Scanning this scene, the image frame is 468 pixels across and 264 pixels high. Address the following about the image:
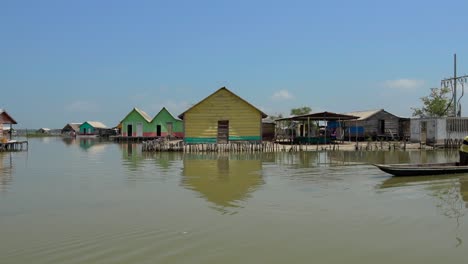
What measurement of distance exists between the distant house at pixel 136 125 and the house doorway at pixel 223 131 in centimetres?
2422

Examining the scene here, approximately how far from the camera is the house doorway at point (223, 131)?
31.7 metres

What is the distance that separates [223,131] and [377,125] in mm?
17713

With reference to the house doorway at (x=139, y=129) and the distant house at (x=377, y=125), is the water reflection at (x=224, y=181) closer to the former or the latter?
the distant house at (x=377, y=125)

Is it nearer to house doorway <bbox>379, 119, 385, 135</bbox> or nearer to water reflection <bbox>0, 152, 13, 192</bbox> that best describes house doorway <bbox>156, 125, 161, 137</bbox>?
house doorway <bbox>379, 119, 385, 135</bbox>

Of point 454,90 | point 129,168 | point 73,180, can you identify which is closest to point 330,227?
point 73,180

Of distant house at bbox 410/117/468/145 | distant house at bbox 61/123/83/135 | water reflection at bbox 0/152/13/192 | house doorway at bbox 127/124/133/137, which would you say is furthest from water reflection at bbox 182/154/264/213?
distant house at bbox 61/123/83/135

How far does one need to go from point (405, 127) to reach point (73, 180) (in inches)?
1373

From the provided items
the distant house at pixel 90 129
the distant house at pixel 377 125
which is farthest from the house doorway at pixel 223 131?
the distant house at pixel 90 129

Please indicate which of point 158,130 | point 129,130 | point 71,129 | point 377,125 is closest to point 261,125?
point 377,125

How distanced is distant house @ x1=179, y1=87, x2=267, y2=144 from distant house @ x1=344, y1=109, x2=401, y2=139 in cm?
1377

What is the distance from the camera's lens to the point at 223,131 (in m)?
31.8

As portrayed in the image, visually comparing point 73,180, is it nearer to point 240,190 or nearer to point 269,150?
point 240,190

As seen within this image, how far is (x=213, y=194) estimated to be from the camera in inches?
485

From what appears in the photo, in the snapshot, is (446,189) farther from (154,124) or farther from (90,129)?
(90,129)
